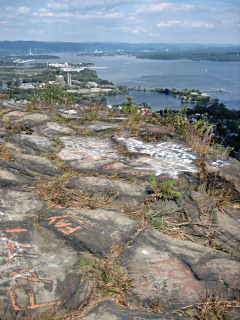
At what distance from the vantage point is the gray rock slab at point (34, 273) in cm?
167

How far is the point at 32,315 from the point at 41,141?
329 centimetres

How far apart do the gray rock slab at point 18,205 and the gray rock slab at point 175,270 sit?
998 millimetres

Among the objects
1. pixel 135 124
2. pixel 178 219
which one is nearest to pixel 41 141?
pixel 135 124

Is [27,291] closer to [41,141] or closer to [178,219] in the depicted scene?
[178,219]

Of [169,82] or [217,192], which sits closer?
[217,192]

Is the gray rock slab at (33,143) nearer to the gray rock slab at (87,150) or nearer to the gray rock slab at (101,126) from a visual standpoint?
the gray rock slab at (87,150)

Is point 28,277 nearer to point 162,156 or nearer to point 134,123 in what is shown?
point 162,156

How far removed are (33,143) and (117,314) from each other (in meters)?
3.33

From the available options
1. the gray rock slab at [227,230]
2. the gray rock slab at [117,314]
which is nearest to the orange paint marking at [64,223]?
the gray rock slab at [117,314]

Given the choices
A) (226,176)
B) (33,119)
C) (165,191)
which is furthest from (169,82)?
(165,191)

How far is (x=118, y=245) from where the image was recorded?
88.9 inches

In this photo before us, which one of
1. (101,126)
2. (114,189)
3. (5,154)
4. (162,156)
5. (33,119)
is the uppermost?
A: (33,119)

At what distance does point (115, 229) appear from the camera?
244 cm

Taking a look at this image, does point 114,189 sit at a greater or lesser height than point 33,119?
lesser
